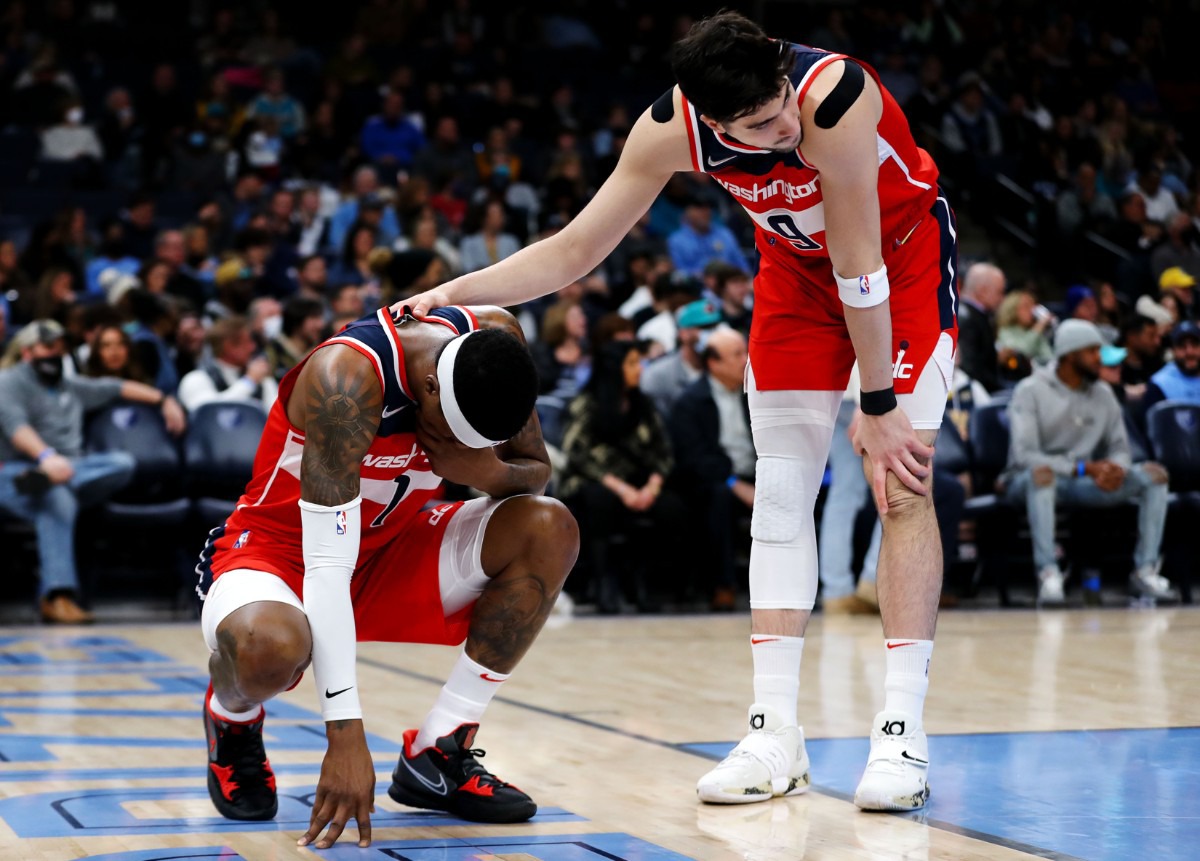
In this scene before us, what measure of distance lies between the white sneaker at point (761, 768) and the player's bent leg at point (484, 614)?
1.36 ft

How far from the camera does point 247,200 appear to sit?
11.5 m

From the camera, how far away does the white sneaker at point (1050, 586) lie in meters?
8.06

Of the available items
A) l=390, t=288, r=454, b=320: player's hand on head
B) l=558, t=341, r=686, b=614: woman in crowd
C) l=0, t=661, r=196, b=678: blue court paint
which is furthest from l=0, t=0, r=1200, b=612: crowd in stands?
l=390, t=288, r=454, b=320: player's hand on head

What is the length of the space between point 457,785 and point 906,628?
97cm

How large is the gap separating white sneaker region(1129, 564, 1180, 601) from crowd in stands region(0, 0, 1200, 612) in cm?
78

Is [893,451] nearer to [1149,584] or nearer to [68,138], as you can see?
[1149,584]

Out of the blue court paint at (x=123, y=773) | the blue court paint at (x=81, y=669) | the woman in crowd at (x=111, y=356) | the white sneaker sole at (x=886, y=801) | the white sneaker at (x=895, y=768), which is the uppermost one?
the woman in crowd at (x=111, y=356)

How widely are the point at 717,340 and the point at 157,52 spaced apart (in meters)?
7.50

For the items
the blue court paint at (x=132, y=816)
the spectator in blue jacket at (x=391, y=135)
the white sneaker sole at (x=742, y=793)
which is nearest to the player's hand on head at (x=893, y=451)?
the white sneaker sole at (x=742, y=793)

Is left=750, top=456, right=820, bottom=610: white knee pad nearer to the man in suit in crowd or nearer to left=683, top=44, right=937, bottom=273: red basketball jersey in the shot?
left=683, top=44, right=937, bottom=273: red basketball jersey

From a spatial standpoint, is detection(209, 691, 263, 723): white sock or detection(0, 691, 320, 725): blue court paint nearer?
detection(209, 691, 263, 723): white sock

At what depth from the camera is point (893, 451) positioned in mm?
3320

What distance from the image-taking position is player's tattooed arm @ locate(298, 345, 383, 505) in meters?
2.87

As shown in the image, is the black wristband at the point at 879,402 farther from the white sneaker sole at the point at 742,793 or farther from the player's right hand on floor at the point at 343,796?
the player's right hand on floor at the point at 343,796
